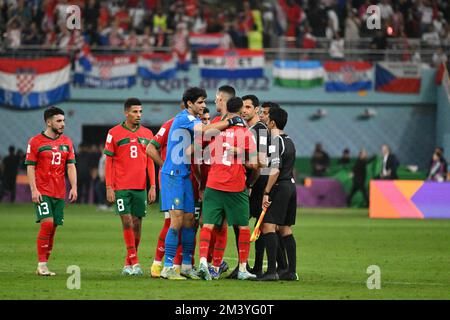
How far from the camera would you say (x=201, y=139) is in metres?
14.4

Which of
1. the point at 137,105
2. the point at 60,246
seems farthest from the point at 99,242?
the point at 137,105

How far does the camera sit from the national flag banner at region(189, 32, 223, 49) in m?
39.6

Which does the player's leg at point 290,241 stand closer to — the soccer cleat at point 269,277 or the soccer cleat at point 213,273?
the soccer cleat at point 269,277

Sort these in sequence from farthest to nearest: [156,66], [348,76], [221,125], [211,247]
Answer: [348,76] < [156,66] < [211,247] < [221,125]

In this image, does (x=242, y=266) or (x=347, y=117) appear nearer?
(x=242, y=266)

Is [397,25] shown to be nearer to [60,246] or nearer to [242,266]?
[60,246]

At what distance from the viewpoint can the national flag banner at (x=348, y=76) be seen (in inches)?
1567

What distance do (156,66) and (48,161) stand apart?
2439 centimetres

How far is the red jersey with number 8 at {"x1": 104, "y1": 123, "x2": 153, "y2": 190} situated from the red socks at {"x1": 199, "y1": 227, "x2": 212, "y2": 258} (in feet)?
4.90

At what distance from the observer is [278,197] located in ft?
48.2

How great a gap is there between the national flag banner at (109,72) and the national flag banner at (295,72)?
5.17 meters

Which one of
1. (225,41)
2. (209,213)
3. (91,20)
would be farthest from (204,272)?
(91,20)

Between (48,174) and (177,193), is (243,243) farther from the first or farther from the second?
(48,174)
